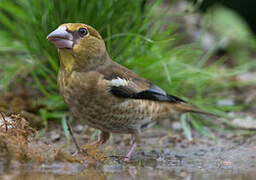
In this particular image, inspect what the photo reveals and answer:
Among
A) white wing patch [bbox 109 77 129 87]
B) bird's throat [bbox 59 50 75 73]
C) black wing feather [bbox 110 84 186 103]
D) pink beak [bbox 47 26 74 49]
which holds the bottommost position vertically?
black wing feather [bbox 110 84 186 103]

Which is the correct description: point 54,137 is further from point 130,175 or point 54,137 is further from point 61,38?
point 130,175

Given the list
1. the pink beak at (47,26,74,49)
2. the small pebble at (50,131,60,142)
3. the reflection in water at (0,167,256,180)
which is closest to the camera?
the reflection in water at (0,167,256,180)

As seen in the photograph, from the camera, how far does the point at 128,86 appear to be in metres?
3.68

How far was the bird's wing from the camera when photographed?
352cm

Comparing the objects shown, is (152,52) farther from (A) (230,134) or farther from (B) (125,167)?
(B) (125,167)

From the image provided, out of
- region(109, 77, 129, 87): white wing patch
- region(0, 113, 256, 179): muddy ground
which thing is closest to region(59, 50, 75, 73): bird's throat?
region(109, 77, 129, 87): white wing patch

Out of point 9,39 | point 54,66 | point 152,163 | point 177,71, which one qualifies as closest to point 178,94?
point 177,71

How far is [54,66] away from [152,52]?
41.8 inches

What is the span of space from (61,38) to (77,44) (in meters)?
0.15

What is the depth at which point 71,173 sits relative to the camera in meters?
2.78

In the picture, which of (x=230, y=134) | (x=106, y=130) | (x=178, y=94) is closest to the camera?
(x=106, y=130)

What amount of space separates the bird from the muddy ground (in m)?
0.30

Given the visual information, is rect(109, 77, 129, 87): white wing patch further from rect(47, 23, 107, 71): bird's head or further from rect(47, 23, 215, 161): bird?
rect(47, 23, 107, 71): bird's head

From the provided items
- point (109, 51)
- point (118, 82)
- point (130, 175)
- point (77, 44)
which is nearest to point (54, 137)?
point (109, 51)
